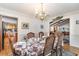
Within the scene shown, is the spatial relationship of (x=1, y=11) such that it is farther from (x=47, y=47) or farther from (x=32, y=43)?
(x=47, y=47)

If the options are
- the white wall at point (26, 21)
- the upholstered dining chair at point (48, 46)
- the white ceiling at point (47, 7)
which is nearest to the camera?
the white ceiling at point (47, 7)

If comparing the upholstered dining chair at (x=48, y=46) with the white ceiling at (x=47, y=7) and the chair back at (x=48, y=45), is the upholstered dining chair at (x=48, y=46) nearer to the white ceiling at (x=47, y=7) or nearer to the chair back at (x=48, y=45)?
the chair back at (x=48, y=45)

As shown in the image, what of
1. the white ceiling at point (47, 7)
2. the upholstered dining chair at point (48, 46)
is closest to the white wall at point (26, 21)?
the white ceiling at point (47, 7)

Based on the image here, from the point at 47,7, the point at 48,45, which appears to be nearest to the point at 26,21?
the point at 47,7

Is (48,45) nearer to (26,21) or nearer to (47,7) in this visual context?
(26,21)

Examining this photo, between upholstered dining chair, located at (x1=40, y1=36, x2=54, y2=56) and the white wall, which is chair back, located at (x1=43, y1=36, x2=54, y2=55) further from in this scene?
the white wall

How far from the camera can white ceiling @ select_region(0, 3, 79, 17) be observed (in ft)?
5.32

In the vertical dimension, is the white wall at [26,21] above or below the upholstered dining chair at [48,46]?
above

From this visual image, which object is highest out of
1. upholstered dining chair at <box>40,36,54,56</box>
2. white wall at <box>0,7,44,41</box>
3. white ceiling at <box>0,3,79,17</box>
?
white ceiling at <box>0,3,79,17</box>

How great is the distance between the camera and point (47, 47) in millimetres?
2018

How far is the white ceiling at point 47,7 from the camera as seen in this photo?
1620 millimetres

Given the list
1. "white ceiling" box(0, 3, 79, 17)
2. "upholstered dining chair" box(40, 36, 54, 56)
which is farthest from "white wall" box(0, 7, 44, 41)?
"upholstered dining chair" box(40, 36, 54, 56)

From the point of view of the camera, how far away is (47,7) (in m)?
1.75

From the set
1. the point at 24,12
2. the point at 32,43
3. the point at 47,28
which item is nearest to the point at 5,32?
the point at 24,12
